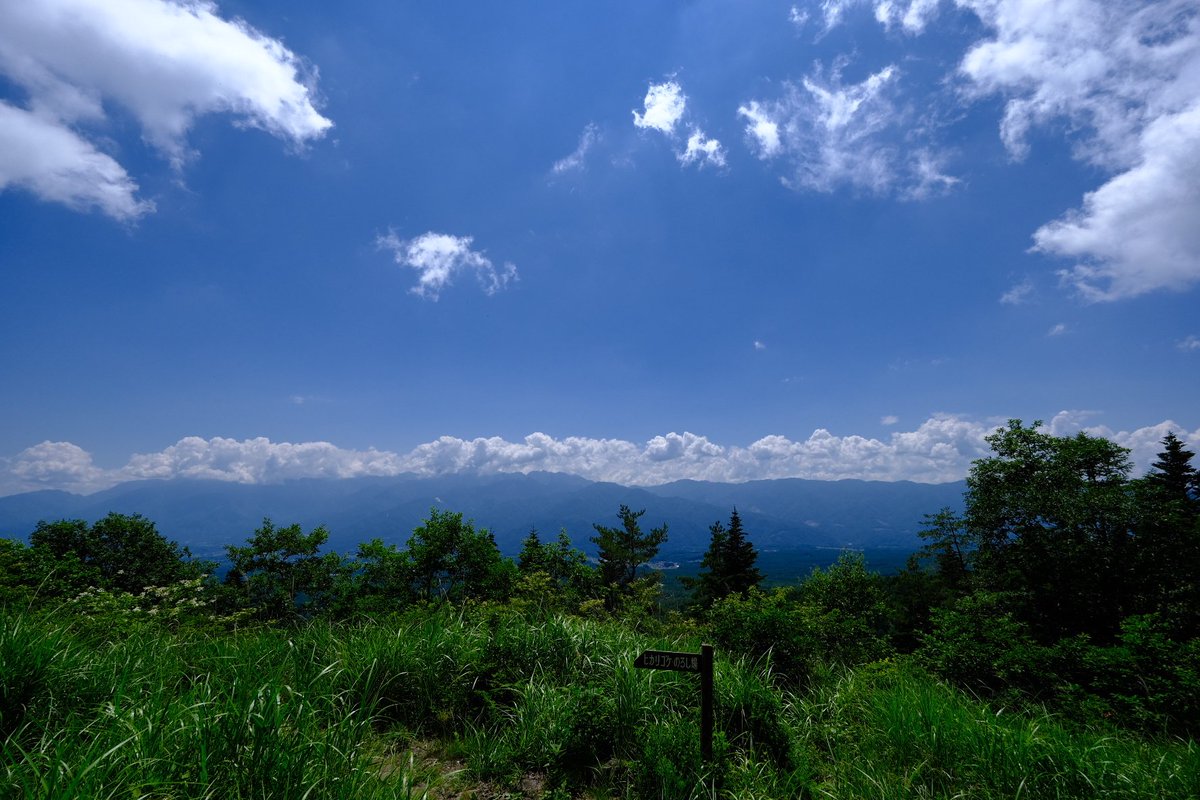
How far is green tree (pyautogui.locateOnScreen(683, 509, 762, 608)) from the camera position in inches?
1364

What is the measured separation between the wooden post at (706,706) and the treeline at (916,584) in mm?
2584

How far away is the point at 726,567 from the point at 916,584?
14.8 metres

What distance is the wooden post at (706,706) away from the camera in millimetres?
3756

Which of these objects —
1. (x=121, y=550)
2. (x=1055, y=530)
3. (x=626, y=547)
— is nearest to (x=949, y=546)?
(x=1055, y=530)

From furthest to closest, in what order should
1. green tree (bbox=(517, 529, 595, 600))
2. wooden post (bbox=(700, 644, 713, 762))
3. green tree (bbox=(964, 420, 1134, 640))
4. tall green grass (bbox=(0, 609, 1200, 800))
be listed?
green tree (bbox=(517, 529, 595, 600)) → green tree (bbox=(964, 420, 1134, 640)) → wooden post (bbox=(700, 644, 713, 762)) → tall green grass (bbox=(0, 609, 1200, 800))

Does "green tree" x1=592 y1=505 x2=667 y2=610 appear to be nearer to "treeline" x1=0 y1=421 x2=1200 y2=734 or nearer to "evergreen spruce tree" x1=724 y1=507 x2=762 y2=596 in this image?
"treeline" x1=0 y1=421 x2=1200 y2=734

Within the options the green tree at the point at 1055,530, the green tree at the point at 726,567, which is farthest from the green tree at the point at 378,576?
the green tree at the point at 1055,530

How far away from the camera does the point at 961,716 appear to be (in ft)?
13.8

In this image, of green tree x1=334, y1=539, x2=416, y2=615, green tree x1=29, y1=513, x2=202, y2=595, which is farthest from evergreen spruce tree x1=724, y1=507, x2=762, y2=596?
green tree x1=29, y1=513, x2=202, y2=595

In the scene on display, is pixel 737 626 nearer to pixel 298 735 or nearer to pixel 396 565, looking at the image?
pixel 298 735

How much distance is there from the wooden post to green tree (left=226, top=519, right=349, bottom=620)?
28.4 meters

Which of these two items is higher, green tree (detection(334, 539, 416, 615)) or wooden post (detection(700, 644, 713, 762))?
wooden post (detection(700, 644, 713, 762))

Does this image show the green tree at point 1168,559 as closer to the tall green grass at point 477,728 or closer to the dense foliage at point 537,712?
the dense foliage at point 537,712

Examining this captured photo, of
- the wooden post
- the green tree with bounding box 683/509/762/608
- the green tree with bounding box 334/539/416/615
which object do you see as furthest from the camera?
the green tree with bounding box 683/509/762/608
